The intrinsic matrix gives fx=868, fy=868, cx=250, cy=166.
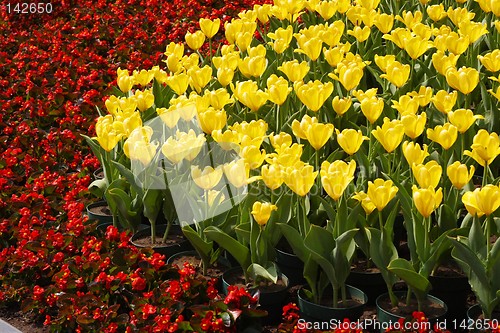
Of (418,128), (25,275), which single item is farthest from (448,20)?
(25,275)

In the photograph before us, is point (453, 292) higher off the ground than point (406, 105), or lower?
lower

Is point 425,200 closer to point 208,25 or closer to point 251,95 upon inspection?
point 251,95

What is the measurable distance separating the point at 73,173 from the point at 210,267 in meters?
1.46

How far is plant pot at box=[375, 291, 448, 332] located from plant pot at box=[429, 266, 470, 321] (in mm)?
76

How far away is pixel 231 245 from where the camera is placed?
11.0ft

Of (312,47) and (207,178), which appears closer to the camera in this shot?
(207,178)

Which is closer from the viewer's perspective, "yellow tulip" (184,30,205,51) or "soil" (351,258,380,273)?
"soil" (351,258,380,273)

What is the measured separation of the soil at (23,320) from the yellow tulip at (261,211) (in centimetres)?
107

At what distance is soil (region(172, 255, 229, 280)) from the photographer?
3.60 metres

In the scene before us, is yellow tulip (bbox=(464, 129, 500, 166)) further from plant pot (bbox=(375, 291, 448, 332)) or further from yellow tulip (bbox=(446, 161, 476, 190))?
plant pot (bbox=(375, 291, 448, 332))

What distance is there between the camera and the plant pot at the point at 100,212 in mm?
4141

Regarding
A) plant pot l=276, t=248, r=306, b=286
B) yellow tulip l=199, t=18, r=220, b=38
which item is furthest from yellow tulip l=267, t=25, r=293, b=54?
plant pot l=276, t=248, r=306, b=286

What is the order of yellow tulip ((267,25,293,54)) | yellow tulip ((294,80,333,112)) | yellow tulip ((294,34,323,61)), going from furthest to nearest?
yellow tulip ((267,25,293,54)) < yellow tulip ((294,34,323,61)) < yellow tulip ((294,80,333,112))

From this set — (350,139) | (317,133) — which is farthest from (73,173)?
(350,139)
